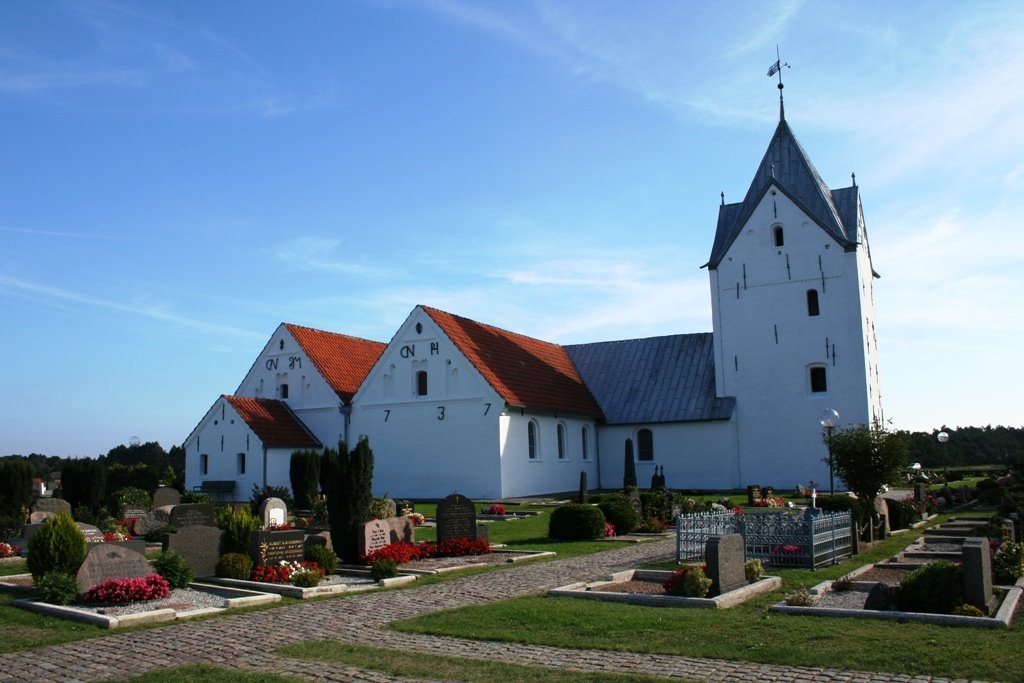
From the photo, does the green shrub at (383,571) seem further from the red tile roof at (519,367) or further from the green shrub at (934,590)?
the red tile roof at (519,367)

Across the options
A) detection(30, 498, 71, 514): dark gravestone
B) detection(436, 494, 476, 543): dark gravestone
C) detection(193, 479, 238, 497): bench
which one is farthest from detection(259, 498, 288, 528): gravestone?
detection(193, 479, 238, 497): bench

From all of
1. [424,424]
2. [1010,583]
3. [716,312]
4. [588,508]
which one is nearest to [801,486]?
[716,312]

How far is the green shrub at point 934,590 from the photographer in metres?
9.90

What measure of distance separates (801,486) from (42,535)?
29.8 meters

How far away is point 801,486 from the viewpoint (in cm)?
3581

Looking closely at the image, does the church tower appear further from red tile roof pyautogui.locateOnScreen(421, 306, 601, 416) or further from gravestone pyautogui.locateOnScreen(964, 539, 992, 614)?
gravestone pyautogui.locateOnScreen(964, 539, 992, 614)

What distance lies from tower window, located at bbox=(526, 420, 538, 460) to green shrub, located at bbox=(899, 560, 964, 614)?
26.2 meters

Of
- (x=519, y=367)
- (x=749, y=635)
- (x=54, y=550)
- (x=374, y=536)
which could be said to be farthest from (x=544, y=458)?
(x=749, y=635)

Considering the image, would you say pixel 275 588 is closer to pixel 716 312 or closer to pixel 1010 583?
pixel 1010 583

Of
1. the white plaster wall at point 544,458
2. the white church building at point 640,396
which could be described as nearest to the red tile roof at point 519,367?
the white church building at point 640,396

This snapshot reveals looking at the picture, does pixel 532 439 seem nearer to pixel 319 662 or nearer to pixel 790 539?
pixel 790 539

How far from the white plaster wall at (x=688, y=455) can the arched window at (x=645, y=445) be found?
0.18 meters

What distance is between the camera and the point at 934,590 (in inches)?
392

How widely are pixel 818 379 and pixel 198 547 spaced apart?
95.7 feet
